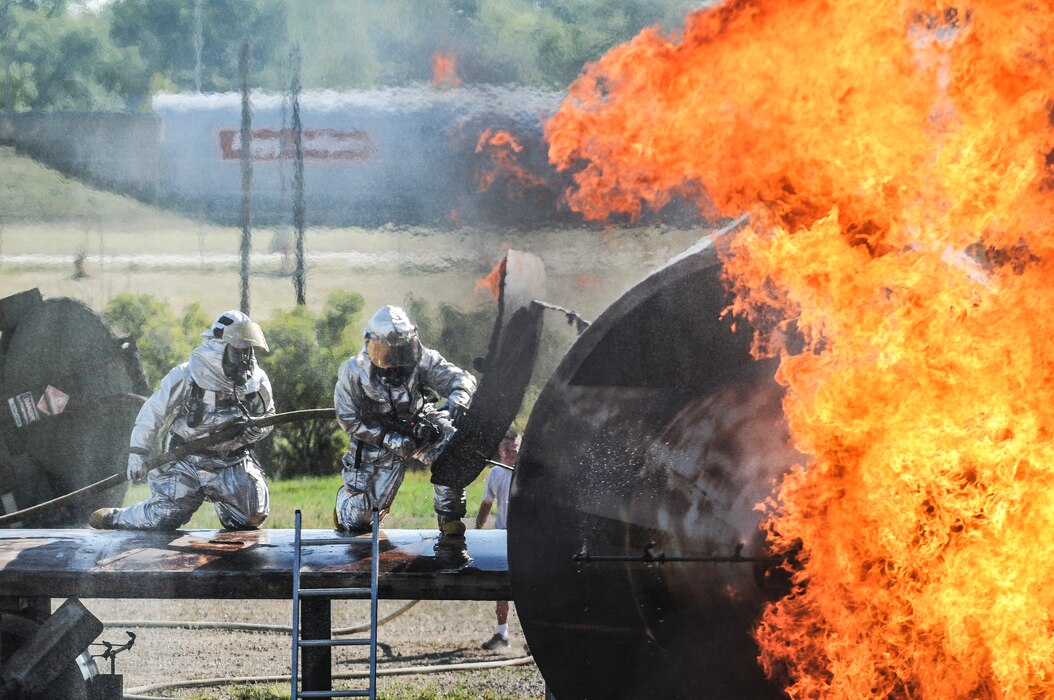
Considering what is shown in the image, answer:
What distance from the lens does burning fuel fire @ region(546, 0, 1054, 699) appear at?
371 cm

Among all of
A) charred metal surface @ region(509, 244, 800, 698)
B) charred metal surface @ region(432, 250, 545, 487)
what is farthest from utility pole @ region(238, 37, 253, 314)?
charred metal surface @ region(509, 244, 800, 698)

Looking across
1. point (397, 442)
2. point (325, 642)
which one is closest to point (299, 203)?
point (397, 442)

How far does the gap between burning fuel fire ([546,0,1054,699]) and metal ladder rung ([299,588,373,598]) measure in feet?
7.75

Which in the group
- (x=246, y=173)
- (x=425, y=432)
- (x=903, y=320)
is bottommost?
(x=425, y=432)

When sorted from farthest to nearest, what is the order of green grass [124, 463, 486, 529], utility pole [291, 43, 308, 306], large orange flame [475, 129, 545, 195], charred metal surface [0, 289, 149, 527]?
green grass [124, 463, 486, 529] → utility pole [291, 43, 308, 306] → large orange flame [475, 129, 545, 195] → charred metal surface [0, 289, 149, 527]

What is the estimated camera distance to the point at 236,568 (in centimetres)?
604

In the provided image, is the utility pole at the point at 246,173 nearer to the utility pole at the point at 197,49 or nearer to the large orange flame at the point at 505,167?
the utility pole at the point at 197,49

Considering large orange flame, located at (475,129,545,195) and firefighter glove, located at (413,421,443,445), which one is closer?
firefighter glove, located at (413,421,443,445)

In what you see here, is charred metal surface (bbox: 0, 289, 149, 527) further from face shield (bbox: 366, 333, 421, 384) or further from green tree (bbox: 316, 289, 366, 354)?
face shield (bbox: 366, 333, 421, 384)

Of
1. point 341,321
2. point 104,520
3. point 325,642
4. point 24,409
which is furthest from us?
point 341,321

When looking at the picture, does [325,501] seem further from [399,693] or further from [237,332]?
[237,332]

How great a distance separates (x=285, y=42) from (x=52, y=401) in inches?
134

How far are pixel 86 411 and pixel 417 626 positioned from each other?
3273mm

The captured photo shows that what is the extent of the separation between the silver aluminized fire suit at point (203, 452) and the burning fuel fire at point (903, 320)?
13.3 ft
